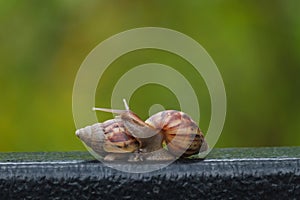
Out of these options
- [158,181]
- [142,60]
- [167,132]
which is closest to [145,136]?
[167,132]

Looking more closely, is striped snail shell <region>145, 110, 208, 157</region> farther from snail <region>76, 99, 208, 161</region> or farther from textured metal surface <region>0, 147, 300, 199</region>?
textured metal surface <region>0, 147, 300, 199</region>

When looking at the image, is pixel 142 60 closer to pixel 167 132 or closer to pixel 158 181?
pixel 167 132

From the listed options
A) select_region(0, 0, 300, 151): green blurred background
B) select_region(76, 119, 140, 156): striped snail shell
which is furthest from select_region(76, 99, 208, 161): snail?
select_region(0, 0, 300, 151): green blurred background

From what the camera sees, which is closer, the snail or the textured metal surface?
the textured metal surface

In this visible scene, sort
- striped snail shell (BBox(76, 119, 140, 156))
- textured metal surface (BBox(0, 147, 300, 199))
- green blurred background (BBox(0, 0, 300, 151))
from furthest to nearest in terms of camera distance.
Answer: green blurred background (BBox(0, 0, 300, 151)) → striped snail shell (BBox(76, 119, 140, 156)) → textured metal surface (BBox(0, 147, 300, 199))

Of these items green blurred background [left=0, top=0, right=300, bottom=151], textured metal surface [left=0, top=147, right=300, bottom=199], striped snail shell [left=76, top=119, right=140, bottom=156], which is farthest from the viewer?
green blurred background [left=0, top=0, right=300, bottom=151]

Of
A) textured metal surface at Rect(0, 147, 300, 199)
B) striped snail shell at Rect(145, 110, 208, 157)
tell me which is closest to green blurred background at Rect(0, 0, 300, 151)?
striped snail shell at Rect(145, 110, 208, 157)

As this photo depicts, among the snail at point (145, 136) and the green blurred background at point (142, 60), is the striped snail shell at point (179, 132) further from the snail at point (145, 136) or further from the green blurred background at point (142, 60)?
the green blurred background at point (142, 60)
